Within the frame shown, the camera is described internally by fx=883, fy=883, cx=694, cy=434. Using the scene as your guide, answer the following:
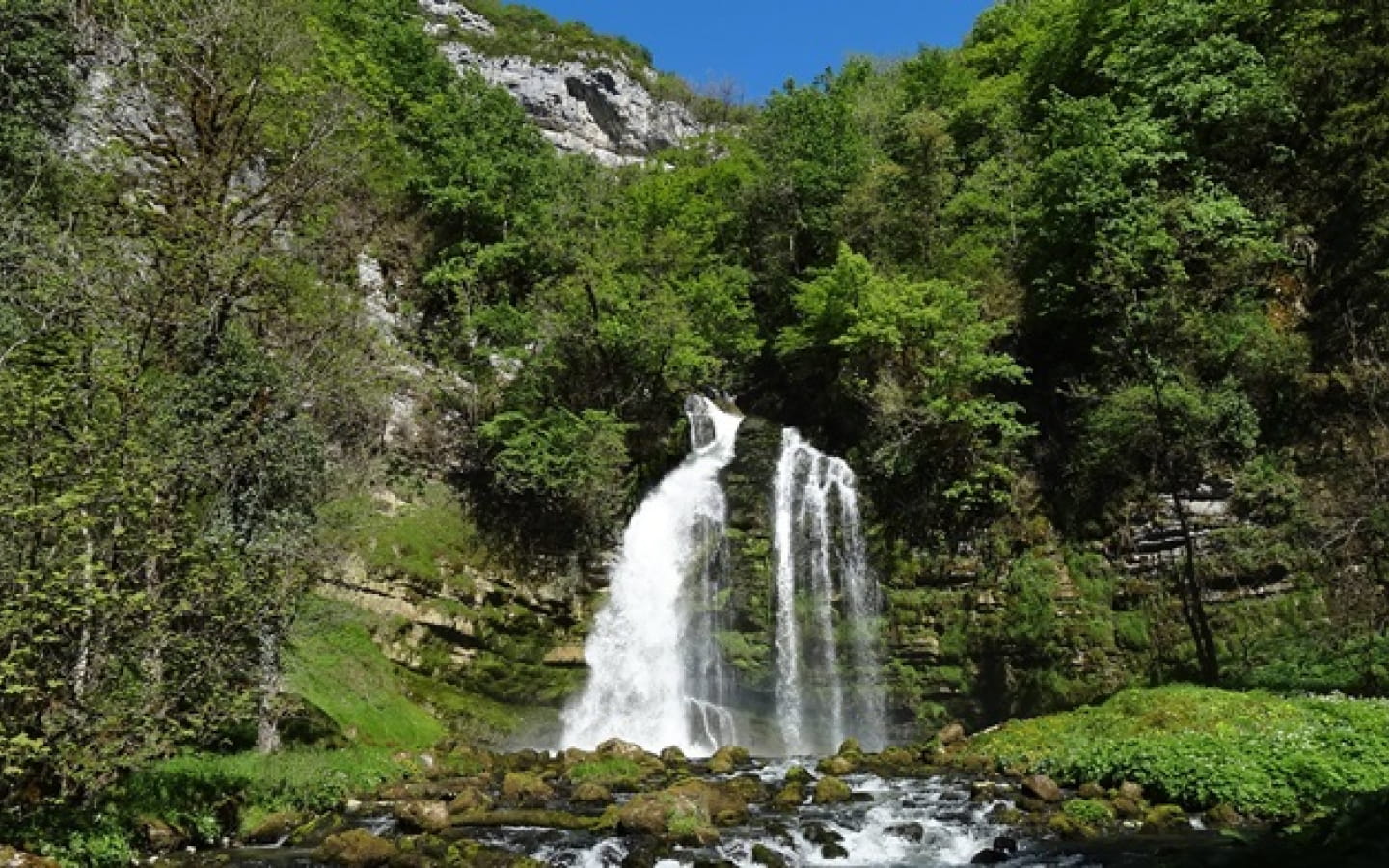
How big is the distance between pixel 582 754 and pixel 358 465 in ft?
33.1

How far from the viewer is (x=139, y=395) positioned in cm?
1116

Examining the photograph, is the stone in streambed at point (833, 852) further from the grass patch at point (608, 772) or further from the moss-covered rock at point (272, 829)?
the moss-covered rock at point (272, 829)

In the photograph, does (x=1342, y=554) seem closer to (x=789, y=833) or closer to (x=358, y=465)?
(x=789, y=833)

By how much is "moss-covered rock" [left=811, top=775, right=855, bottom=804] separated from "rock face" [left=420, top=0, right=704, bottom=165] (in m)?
58.7

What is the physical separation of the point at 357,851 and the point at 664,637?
14.0m

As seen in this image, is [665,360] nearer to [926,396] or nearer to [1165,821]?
[926,396]

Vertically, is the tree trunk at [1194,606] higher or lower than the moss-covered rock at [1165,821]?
higher

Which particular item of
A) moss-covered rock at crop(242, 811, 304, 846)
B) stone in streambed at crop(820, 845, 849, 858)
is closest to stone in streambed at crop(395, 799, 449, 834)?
moss-covered rock at crop(242, 811, 304, 846)

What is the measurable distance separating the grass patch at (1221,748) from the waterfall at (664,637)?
8.58 metres

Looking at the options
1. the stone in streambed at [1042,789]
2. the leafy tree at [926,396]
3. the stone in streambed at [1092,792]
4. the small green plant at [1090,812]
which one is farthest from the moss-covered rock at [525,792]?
the leafy tree at [926,396]

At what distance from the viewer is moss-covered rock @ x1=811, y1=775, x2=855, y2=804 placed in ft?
50.2

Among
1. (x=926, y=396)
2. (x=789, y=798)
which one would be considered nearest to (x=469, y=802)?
(x=789, y=798)

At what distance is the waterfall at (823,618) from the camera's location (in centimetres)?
2347

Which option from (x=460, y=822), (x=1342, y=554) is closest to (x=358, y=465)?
(x=460, y=822)
